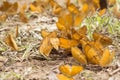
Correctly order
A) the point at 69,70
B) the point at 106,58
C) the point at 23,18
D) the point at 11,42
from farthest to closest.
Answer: the point at 23,18 < the point at 11,42 < the point at 106,58 < the point at 69,70

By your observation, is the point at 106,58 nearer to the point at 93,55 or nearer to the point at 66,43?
the point at 93,55

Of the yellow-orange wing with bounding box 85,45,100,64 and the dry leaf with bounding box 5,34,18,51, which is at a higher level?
the dry leaf with bounding box 5,34,18,51

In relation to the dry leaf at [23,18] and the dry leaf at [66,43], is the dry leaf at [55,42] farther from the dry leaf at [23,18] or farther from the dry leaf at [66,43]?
the dry leaf at [23,18]

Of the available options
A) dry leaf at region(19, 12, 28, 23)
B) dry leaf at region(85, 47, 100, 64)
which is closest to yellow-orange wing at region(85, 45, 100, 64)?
dry leaf at region(85, 47, 100, 64)

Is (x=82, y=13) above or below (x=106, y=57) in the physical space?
above

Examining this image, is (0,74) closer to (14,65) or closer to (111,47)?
(14,65)

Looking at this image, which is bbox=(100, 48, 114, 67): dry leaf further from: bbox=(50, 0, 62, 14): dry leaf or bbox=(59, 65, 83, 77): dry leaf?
bbox=(50, 0, 62, 14): dry leaf

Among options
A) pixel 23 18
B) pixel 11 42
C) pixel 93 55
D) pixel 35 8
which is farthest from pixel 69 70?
pixel 35 8

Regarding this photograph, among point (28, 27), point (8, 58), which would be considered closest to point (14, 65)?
point (8, 58)

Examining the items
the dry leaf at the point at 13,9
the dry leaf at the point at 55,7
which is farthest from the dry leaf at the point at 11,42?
the dry leaf at the point at 55,7
